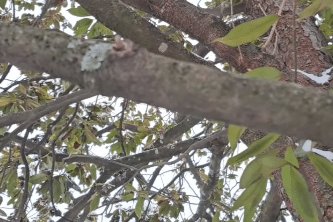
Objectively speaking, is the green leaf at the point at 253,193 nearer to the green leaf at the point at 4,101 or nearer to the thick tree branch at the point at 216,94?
the thick tree branch at the point at 216,94

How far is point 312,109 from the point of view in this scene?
1.64ft

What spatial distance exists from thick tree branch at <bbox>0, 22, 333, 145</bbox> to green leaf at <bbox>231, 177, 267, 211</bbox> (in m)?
0.49

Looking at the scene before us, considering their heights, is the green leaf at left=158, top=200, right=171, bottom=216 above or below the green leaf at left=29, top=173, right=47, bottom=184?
below

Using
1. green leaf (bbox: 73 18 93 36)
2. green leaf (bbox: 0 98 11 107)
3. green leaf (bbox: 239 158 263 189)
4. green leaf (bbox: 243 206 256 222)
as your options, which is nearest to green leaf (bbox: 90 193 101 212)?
green leaf (bbox: 0 98 11 107)

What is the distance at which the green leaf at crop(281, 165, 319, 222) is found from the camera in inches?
36.1

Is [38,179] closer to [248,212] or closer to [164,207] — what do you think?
[164,207]

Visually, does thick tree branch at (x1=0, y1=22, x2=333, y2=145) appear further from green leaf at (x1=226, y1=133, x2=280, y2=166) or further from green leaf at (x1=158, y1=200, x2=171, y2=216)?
green leaf at (x1=158, y1=200, x2=171, y2=216)

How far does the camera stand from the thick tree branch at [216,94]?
48cm

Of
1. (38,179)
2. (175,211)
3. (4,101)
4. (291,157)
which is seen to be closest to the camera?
(291,157)

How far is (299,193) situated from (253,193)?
12 cm

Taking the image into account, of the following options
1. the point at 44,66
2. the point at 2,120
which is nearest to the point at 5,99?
the point at 2,120

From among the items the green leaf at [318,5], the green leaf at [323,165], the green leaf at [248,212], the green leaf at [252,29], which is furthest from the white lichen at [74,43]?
the green leaf at [248,212]

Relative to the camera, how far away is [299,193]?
0.92 metres

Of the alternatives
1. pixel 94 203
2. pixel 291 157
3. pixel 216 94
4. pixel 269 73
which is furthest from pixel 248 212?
pixel 94 203
